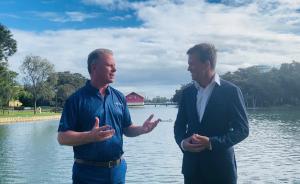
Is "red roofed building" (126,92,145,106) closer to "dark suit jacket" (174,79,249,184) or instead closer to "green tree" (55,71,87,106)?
"green tree" (55,71,87,106)

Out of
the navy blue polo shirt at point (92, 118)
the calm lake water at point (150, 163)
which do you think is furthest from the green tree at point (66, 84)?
the navy blue polo shirt at point (92, 118)

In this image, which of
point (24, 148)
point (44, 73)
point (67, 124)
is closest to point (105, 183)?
point (67, 124)

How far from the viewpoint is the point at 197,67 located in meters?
4.43

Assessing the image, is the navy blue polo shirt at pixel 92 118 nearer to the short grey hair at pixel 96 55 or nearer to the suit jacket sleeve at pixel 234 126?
the short grey hair at pixel 96 55

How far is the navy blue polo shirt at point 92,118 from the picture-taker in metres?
4.44

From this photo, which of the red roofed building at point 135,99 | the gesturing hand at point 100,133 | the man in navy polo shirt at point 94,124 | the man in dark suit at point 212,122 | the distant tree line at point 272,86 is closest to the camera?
the gesturing hand at point 100,133

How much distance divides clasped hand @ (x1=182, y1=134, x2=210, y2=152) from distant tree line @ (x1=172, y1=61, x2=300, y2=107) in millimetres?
94345

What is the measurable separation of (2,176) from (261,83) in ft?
293

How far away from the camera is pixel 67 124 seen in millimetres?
4406

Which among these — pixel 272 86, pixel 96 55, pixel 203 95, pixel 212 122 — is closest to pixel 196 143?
pixel 212 122

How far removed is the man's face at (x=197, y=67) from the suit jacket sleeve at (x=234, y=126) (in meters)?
0.32

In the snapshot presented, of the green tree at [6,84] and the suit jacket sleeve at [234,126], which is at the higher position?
the green tree at [6,84]

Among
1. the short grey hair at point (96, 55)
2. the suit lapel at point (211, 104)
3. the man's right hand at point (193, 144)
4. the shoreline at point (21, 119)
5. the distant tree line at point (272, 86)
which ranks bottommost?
the shoreline at point (21, 119)

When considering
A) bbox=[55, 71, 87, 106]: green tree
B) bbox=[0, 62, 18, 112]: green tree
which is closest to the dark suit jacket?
bbox=[0, 62, 18, 112]: green tree
